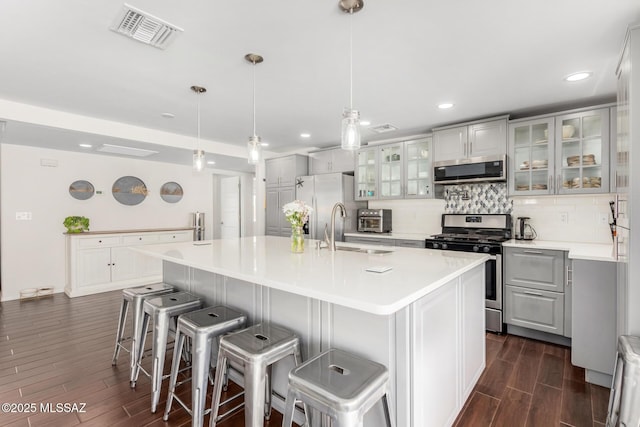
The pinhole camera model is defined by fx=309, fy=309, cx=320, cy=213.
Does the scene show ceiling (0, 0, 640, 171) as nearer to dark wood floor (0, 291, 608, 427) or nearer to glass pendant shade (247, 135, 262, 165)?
glass pendant shade (247, 135, 262, 165)

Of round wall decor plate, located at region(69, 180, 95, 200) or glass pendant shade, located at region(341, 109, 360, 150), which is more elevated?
glass pendant shade, located at region(341, 109, 360, 150)

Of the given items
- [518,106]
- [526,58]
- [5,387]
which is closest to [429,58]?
[526,58]

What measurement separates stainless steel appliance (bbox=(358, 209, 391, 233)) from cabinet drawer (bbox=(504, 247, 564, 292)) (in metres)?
1.73

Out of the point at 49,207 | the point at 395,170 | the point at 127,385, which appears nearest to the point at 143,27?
the point at 127,385

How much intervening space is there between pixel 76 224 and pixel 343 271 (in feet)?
16.2

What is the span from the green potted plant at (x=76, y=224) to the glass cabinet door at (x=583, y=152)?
641 cm

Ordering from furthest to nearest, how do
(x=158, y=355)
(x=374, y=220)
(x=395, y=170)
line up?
(x=374, y=220), (x=395, y=170), (x=158, y=355)

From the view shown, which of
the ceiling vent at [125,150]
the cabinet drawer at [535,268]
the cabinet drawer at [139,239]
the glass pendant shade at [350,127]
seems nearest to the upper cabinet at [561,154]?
the cabinet drawer at [535,268]

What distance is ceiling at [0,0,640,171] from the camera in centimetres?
177

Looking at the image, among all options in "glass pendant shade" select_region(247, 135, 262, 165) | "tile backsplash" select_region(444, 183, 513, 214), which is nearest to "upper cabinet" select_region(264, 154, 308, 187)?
"tile backsplash" select_region(444, 183, 513, 214)

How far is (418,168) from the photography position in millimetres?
4336

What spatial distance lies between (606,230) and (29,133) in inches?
262

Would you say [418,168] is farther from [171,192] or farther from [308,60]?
[171,192]

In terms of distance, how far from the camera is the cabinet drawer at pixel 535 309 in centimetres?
293
